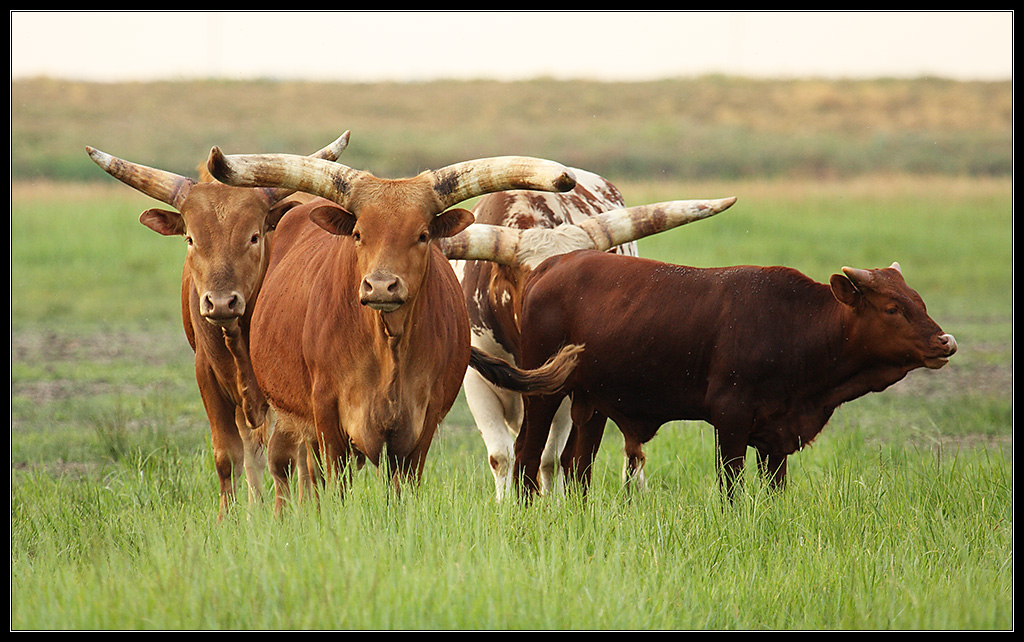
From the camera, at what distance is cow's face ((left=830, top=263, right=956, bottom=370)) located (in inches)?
201

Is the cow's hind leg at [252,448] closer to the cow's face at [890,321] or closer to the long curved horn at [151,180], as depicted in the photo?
the long curved horn at [151,180]

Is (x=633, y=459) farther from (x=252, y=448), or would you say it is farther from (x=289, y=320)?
(x=252, y=448)

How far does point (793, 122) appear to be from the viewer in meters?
28.7

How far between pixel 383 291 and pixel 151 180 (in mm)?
1597

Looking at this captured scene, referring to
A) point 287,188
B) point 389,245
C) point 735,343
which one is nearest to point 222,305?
point 287,188

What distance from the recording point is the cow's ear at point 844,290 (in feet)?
16.9

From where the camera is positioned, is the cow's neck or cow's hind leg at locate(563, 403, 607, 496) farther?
cow's hind leg at locate(563, 403, 607, 496)

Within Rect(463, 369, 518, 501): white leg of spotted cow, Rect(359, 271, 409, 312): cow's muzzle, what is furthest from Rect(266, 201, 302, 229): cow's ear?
Rect(463, 369, 518, 501): white leg of spotted cow

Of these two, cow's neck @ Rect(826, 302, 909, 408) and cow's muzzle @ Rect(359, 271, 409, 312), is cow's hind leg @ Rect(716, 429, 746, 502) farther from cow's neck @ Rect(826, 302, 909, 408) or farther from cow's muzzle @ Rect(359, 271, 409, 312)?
cow's muzzle @ Rect(359, 271, 409, 312)

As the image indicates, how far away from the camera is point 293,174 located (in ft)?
16.0

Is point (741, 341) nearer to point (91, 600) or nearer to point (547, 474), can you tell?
point (547, 474)

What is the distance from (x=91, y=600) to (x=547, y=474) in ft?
11.0

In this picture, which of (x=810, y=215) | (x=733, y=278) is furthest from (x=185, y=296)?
(x=810, y=215)

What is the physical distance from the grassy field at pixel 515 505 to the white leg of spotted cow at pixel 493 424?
0.51ft
